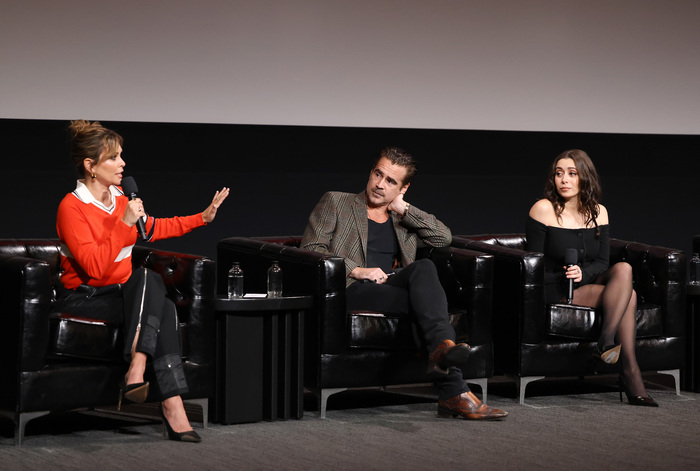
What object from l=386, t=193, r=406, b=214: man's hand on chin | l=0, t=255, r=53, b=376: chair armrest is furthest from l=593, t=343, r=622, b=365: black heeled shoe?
l=0, t=255, r=53, b=376: chair armrest

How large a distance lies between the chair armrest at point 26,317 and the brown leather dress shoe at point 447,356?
147 cm

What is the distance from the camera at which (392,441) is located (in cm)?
392

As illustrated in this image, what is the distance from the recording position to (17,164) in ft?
18.0

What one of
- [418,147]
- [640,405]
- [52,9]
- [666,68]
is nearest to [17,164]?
[52,9]

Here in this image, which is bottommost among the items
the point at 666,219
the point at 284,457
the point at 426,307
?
the point at 284,457

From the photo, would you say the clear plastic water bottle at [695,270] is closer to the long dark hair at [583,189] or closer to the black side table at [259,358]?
the long dark hair at [583,189]

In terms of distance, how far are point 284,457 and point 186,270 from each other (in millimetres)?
869

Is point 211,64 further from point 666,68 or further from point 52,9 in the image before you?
point 666,68

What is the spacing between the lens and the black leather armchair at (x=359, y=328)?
4.31 m

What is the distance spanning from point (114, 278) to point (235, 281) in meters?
0.54

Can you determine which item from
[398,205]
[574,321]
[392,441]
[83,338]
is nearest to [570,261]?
[574,321]

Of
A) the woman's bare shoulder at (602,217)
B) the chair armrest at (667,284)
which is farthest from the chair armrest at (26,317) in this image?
the chair armrest at (667,284)

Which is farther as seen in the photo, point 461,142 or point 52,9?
point 461,142

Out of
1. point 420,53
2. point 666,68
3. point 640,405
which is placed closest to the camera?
point 640,405
